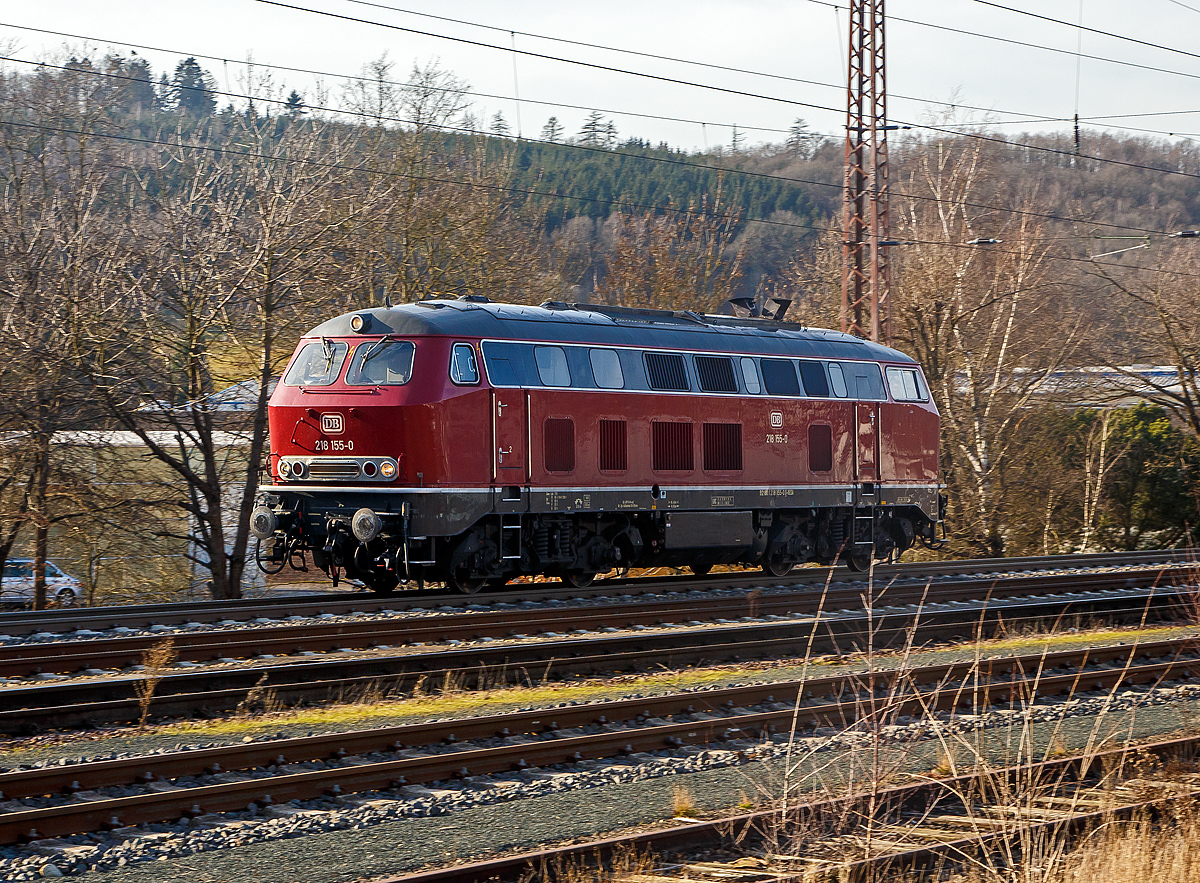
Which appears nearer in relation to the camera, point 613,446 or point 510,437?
point 510,437

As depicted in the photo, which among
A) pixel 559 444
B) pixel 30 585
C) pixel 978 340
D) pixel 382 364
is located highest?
pixel 978 340

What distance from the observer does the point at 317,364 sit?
663 inches

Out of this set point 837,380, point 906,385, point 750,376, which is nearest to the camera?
point 750,376

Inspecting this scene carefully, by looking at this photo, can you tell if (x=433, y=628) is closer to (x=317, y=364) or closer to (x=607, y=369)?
(x=317, y=364)

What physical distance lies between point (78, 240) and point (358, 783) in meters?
16.3

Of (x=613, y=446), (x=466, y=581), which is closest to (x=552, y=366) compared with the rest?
(x=613, y=446)

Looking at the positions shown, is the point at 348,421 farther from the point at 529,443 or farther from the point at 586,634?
the point at 586,634

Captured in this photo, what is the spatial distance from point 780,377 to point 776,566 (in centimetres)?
328

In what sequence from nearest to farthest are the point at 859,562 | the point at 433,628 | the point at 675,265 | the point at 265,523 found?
the point at 433,628, the point at 265,523, the point at 859,562, the point at 675,265

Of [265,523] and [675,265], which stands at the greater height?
[675,265]

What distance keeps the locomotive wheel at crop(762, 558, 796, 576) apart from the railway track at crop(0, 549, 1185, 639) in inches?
11.3

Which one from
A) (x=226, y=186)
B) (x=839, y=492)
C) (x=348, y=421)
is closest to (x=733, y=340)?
(x=839, y=492)

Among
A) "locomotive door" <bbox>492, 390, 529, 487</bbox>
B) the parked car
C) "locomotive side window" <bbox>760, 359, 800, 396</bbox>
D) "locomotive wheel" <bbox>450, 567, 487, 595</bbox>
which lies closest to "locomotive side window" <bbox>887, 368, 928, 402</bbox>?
"locomotive side window" <bbox>760, 359, 800, 396</bbox>

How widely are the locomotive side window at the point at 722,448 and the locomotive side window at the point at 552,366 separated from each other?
114 inches
